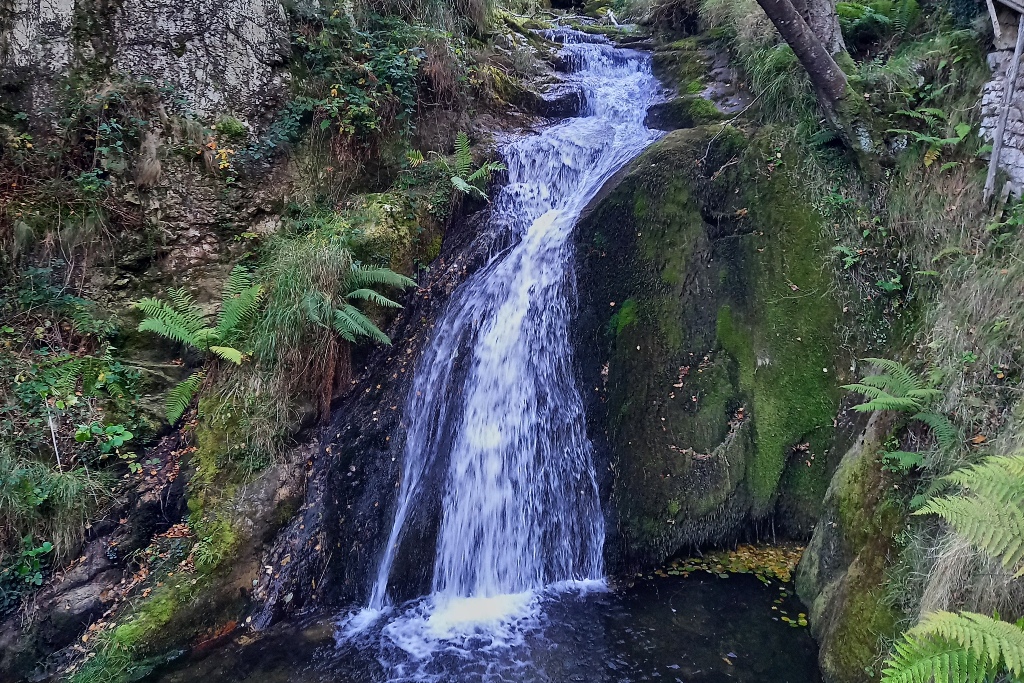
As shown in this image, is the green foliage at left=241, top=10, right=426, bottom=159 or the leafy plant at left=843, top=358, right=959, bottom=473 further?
the green foliage at left=241, top=10, right=426, bottom=159

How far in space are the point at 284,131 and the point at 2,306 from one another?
316 cm

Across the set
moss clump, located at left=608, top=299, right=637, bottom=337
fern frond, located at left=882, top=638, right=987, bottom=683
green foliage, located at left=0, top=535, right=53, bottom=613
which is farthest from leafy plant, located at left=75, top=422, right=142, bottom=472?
fern frond, located at left=882, top=638, right=987, bottom=683

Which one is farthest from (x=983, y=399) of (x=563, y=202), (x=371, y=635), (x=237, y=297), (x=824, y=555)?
(x=237, y=297)

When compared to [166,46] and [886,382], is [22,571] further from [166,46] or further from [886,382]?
[886,382]

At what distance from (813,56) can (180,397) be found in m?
7.00

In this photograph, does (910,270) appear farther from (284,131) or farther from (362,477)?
(284,131)

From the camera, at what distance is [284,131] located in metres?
6.30

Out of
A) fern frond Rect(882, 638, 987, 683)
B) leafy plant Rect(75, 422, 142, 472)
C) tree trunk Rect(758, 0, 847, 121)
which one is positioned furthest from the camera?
tree trunk Rect(758, 0, 847, 121)

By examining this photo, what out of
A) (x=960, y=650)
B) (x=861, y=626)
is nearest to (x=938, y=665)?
(x=960, y=650)

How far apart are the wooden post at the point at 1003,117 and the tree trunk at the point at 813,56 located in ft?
4.51

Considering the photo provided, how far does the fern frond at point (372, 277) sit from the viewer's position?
5418mm

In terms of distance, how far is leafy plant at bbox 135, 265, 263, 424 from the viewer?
16.0ft

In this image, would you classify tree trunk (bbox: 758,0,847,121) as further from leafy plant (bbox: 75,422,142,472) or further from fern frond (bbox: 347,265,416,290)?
leafy plant (bbox: 75,422,142,472)

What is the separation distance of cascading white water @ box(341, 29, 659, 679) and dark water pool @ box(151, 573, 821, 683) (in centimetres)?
29
